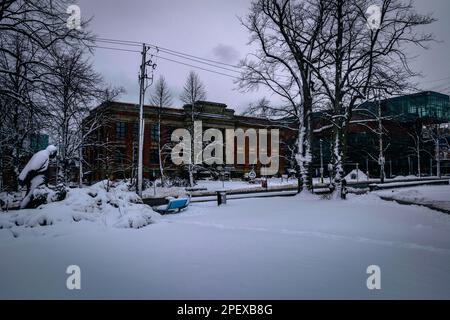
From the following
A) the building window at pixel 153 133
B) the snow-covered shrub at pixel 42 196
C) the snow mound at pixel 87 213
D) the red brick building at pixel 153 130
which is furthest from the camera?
the building window at pixel 153 133

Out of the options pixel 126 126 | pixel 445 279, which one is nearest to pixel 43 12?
pixel 445 279

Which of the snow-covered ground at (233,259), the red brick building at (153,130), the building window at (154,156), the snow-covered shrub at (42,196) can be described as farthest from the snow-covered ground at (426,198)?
the building window at (154,156)

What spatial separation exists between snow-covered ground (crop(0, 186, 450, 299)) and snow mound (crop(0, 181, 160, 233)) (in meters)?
0.24

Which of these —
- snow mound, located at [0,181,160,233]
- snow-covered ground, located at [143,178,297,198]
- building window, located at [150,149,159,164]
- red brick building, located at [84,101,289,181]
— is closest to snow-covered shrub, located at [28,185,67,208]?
snow mound, located at [0,181,160,233]

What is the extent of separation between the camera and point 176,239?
22.2 feet

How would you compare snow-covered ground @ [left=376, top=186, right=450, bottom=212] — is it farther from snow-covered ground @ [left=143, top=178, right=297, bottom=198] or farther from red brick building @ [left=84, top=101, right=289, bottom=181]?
red brick building @ [left=84, top=101, right=289, bottom=181]

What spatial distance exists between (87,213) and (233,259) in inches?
228

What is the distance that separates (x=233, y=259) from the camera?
5.09 meters

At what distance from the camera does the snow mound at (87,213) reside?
7859 mm

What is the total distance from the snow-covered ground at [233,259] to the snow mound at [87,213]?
0.79 feet

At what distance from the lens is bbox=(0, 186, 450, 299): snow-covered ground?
376 centimetres

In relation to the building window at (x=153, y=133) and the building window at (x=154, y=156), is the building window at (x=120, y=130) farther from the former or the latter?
the building window at (x=154, y=156)

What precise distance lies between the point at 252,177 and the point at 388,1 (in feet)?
100
